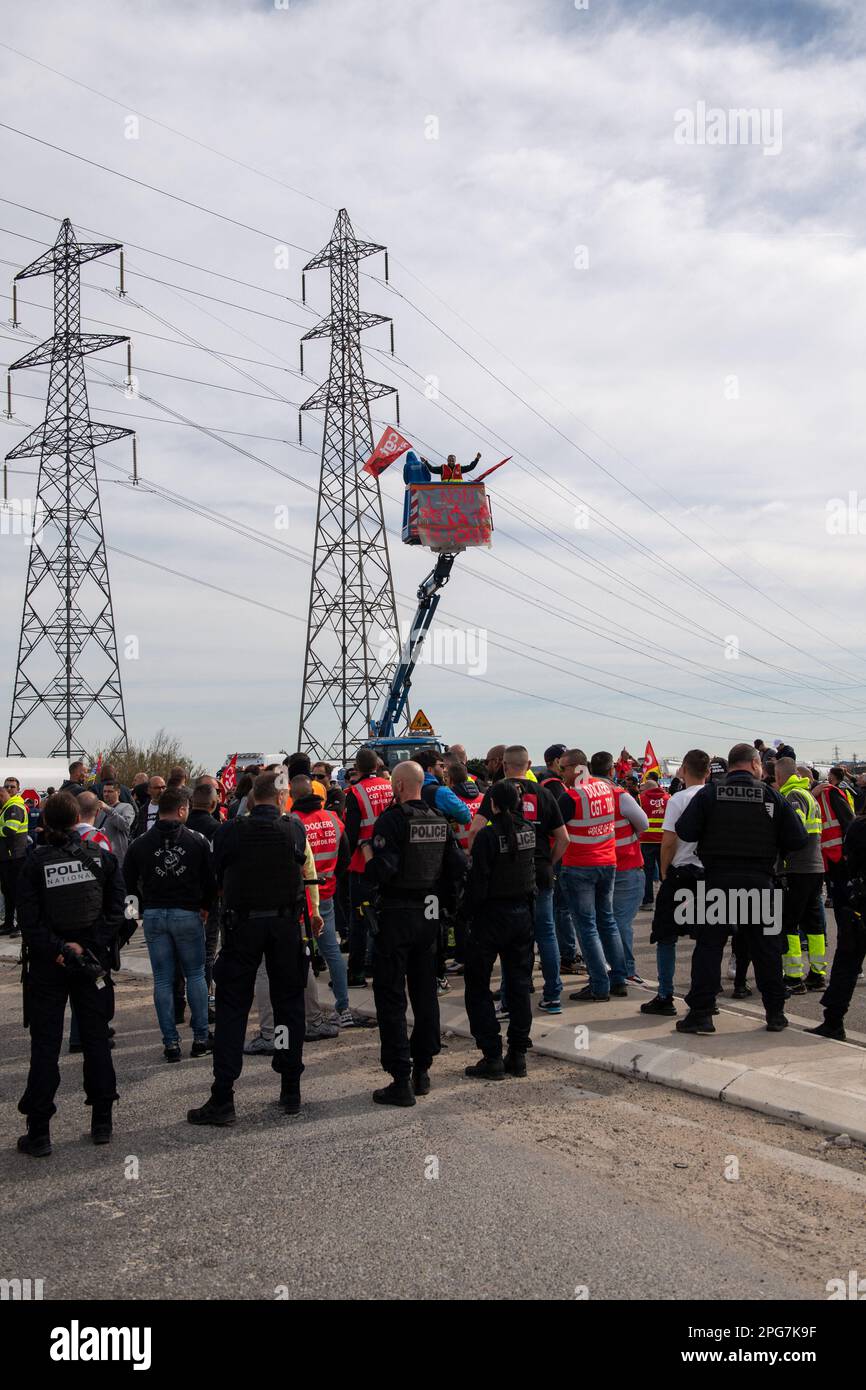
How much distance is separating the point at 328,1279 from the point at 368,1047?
409 cm

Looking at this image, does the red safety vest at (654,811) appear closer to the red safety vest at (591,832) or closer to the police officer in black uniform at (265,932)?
the red safety vest at (591,832)

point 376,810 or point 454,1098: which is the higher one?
point 376,810

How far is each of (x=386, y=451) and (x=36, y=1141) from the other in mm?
31883

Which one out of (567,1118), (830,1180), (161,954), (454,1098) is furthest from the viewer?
(161,954)

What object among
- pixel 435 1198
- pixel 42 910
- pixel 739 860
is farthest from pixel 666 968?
pixel 42 910

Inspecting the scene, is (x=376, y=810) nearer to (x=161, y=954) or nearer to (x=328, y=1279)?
(x=161, y=954)

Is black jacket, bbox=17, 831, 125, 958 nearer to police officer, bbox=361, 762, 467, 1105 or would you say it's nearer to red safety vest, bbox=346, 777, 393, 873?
police officer, bbox=361, 762, 467, 1105

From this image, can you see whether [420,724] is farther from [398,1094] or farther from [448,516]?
[398,1094]

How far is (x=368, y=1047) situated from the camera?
8.20 meters

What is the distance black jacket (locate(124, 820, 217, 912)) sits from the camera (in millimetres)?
7676

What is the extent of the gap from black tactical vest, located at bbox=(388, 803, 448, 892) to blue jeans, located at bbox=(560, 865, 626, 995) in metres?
2.37

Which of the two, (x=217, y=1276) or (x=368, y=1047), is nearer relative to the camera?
(x=217, y=1276)

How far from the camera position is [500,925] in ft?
23.8
